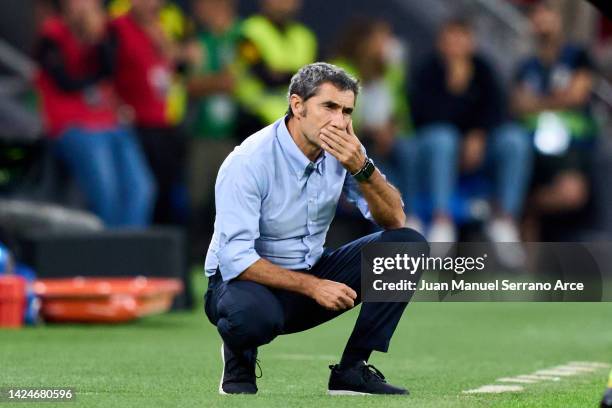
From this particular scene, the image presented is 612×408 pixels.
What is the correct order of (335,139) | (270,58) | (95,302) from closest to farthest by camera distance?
(335,139) < (95,302) < (270,58)

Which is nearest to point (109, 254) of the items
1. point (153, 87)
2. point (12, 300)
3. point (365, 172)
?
point (12, 300)

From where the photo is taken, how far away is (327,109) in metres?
6.62

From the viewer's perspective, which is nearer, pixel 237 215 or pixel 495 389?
pixel 237 215

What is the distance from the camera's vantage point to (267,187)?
266 inches

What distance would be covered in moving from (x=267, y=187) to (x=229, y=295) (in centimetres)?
48

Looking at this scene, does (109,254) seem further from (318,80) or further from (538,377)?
(318,80)

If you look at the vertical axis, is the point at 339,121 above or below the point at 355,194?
above

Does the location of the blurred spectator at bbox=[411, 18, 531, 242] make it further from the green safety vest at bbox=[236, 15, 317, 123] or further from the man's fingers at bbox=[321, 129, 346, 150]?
the man's fingers at bbox=[321, 129, 346, 150]

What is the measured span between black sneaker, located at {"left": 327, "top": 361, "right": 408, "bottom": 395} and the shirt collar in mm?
874

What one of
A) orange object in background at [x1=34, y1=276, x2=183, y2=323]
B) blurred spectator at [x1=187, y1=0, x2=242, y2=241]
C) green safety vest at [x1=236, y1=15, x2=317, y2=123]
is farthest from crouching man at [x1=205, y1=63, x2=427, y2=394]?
blurred spectator at [x1=187, y1=0, x2=242, y2=241]

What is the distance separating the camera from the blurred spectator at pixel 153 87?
548 inches

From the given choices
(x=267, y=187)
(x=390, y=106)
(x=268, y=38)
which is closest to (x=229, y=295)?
(x=267, y=187)

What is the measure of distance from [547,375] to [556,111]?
309 inches

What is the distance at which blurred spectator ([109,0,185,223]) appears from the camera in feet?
45.6
